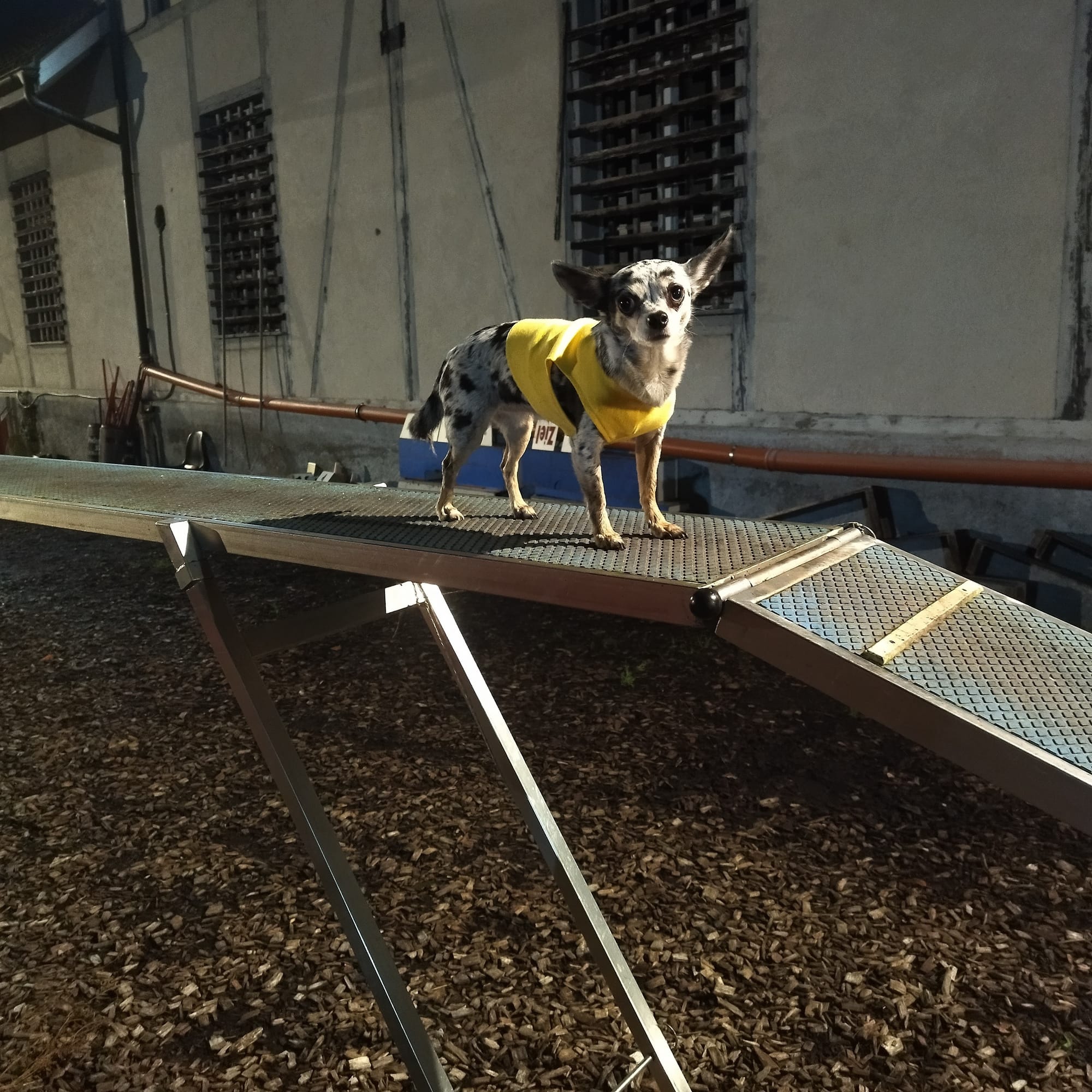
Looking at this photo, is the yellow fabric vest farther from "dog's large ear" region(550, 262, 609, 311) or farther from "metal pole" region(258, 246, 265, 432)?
"metal pole" region(258, 246, 265, 432)

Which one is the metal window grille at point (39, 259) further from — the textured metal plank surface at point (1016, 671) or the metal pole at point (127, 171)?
the textured metal plank surface at point (1016, 671)

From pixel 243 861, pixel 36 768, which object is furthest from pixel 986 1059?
pixel 36 768

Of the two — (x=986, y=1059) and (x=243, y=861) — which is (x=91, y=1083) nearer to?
(x=243, y=861)

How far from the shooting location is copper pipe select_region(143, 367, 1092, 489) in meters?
4.08

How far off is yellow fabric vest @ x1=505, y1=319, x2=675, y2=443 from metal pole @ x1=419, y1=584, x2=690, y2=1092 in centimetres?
65

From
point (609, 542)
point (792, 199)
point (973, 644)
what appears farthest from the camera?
point (792, 199)

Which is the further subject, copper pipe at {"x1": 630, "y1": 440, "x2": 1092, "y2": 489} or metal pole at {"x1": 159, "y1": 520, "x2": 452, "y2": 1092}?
copper pipe at {"x1": 630, "y1": 440, "x2": 1092, "y2": 489}

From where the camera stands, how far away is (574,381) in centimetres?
233

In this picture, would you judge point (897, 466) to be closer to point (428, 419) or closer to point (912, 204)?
point (912, 204)

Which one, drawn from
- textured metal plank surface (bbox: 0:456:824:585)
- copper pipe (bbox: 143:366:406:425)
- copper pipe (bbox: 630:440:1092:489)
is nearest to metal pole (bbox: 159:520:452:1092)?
textured metal plank surface (bbox: 0:456:824:585)

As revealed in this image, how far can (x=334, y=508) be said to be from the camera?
110 inches

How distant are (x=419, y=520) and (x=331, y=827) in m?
0.98

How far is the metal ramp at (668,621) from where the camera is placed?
1.38 metres

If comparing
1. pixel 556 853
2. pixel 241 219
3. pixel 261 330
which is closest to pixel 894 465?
pixel 556 853
